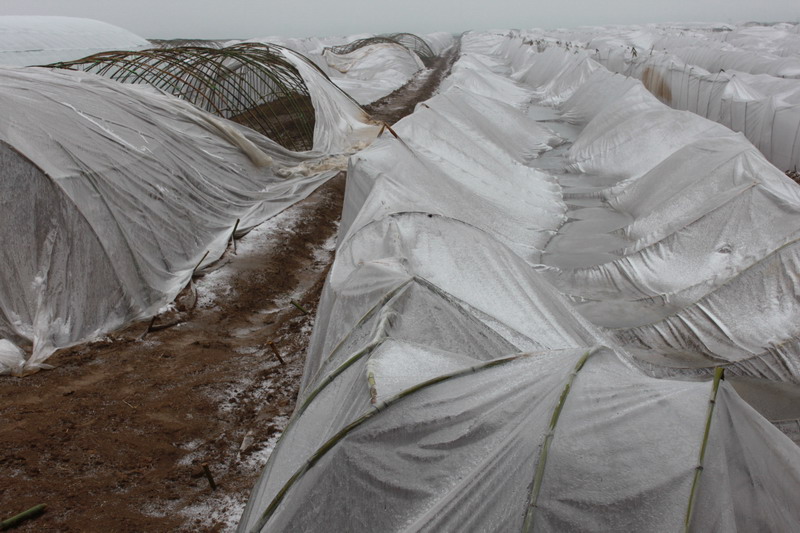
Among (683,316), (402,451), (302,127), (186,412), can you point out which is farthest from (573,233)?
(302,127)

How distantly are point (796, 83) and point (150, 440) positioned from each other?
48.7 ft

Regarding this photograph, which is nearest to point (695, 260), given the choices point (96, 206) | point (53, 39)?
point (96, 206)

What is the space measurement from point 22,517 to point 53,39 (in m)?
22.1

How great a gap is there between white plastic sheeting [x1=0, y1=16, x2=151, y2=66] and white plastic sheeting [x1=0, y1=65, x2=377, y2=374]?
1169 cm

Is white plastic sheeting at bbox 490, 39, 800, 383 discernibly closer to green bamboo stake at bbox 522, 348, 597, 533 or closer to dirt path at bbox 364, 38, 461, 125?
green bamboo stake at bbox 522, 348, 597, 533

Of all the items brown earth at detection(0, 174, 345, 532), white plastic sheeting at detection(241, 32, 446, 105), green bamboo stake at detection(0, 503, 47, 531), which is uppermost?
white plastic sheeting at detection(241, 32, 446, 105)

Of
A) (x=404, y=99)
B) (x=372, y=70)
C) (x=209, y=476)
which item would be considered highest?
(x=372, y=70)

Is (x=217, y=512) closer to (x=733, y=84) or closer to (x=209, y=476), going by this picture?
(x=209, y=476)

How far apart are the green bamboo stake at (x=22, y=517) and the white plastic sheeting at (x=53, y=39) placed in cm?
1777

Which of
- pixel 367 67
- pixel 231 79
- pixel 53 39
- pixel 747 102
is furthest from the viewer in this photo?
pixel 367 67

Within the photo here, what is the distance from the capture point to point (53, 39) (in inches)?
845

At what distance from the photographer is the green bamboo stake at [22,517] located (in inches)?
164

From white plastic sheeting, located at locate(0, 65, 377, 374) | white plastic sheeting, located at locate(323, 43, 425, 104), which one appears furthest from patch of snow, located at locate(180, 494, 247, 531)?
white plastic sheeting, located at locate(323, 43, 425, 104)

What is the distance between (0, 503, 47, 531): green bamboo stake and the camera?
13.7 feet
